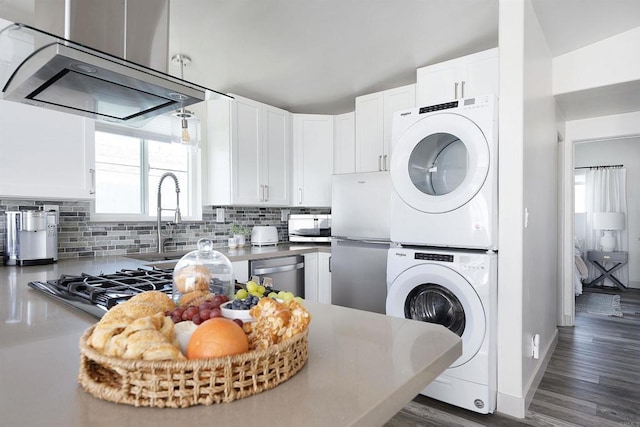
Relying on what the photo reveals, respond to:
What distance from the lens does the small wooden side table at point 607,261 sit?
6004 mm

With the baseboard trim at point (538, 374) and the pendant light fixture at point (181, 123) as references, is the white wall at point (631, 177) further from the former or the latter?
the pendant light fixture at point (181, 123)

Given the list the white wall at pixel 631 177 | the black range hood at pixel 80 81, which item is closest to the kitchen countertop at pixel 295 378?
the black range hood at pixel 80 81

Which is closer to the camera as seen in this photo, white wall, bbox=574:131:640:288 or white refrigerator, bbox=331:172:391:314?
white refrigerator, bbox=331:172:391:314

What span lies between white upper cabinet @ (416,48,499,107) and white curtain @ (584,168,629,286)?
17.6 ft

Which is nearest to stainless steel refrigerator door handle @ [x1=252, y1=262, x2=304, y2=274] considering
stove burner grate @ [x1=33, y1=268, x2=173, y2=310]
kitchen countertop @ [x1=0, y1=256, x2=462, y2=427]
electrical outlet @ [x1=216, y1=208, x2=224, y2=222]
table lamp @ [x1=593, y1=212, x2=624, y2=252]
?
electrical outlet @ [x1=216, y1=208, x2=224, y2=222]

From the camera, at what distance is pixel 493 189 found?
211cm

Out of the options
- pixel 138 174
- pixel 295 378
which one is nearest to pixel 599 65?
pixel 295 378

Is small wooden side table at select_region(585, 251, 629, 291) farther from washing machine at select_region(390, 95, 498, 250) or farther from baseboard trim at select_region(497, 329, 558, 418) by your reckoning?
washing machine at select_region(390, 95, 498, 250)

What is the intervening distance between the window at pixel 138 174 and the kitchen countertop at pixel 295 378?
6.37 ft

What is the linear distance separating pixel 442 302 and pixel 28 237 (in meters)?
2.51

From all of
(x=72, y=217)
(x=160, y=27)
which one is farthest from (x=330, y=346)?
(x=72, y=217)

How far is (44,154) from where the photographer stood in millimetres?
2051

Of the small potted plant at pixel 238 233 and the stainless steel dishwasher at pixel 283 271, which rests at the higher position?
the small potted plant at pixel 238 233

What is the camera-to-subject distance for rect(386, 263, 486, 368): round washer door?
6.91 feet
